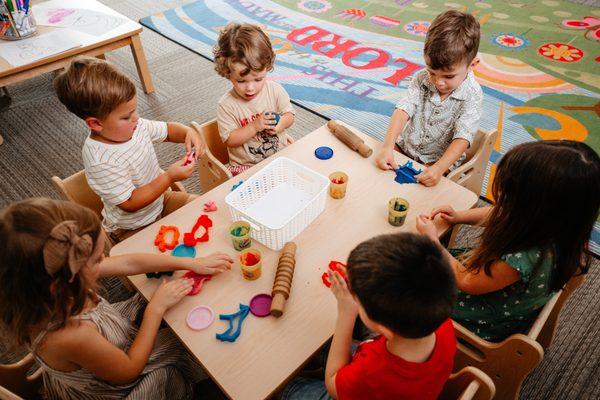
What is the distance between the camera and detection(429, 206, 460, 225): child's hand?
1.17 metres

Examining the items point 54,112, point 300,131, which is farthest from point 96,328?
point 54,112

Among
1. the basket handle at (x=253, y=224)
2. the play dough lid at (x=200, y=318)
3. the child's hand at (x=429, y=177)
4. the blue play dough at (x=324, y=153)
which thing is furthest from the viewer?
the blue play dough at (x=324, y=153)

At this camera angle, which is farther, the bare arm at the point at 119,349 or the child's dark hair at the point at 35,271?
the bare arm at the point at 119,349

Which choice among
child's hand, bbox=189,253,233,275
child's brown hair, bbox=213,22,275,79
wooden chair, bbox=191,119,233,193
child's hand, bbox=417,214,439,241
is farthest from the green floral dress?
child's brown hair, bbox=213,22,275,79

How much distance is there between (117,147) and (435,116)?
1.21 metres

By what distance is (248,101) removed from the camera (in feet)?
5.42

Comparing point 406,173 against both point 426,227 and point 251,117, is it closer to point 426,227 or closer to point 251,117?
point 426,227

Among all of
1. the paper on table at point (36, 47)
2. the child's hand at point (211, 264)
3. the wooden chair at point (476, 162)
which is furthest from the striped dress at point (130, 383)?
the paper on table at point (36, 47)

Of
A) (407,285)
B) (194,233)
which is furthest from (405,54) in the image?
(407,285)

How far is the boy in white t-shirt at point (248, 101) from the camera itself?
150 centimetres

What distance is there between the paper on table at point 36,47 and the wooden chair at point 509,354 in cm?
253

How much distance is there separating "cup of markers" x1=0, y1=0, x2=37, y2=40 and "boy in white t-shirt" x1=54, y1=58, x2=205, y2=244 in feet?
5.05

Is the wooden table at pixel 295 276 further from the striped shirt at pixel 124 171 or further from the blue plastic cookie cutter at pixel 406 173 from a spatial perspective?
the striped shirt at pixel 124 171

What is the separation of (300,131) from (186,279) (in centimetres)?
167
